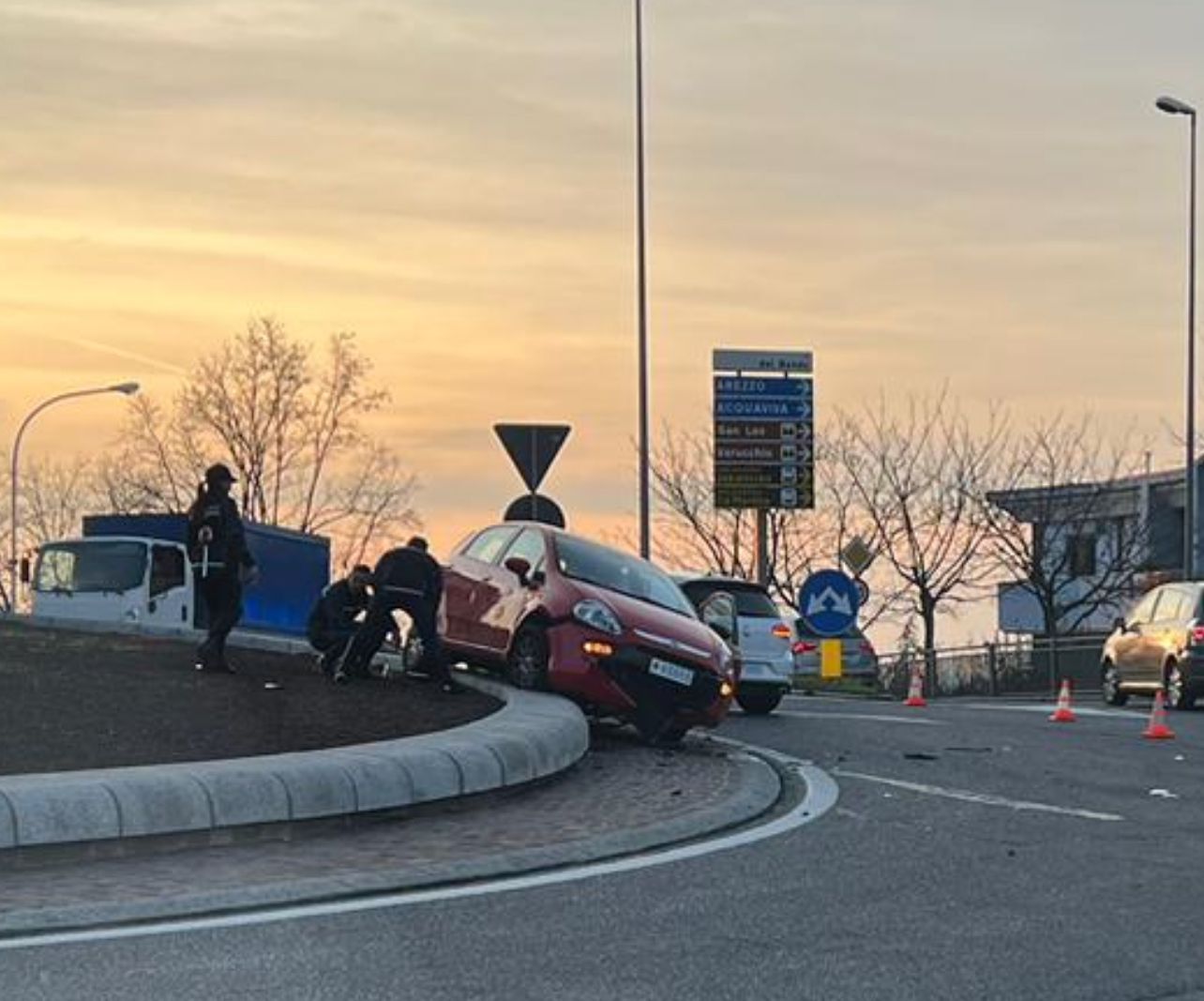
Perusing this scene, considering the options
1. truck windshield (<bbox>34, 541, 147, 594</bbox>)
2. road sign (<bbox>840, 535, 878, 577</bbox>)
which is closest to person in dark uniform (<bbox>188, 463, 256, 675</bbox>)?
truck windshield (<bbox>34, 541, 147, 594</bbox>)

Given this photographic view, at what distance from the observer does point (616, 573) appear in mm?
15906

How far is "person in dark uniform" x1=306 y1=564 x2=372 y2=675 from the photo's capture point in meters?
16.5

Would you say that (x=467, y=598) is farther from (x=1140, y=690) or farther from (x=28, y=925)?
(x=1140, y=690)

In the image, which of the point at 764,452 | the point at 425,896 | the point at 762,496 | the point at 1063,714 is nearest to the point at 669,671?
the point at 425,896

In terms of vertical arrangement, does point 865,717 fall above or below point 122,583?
below

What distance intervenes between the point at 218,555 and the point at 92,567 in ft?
49.9

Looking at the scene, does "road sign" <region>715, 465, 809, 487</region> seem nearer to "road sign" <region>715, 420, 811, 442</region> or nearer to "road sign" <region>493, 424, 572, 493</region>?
"road sign" <region>715, 420, 811, 442</region>

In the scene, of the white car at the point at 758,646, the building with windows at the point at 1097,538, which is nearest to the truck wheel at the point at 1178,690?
the white car at the point at 758,646

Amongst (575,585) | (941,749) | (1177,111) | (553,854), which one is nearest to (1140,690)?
(941,749)

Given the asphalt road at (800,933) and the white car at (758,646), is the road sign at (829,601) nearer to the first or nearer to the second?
the white car at (758,646)

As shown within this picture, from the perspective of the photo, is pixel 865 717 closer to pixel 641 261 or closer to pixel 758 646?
pixel 758 646

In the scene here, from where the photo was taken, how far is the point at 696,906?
8.11 metres

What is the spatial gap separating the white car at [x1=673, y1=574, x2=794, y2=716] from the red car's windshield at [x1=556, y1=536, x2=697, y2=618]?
10.5ft

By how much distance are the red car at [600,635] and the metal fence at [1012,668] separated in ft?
75.6
